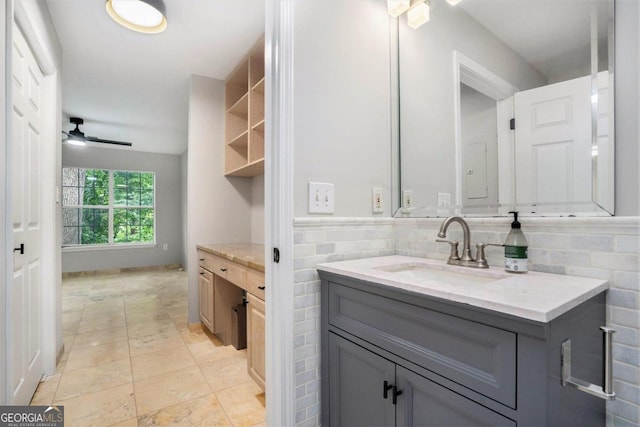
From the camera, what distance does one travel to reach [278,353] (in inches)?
44.1

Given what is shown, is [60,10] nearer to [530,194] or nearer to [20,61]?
[20,61]

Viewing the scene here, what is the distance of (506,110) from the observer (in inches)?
45.4

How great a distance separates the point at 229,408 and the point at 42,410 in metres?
0.91

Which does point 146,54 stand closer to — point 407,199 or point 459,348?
point 407,199

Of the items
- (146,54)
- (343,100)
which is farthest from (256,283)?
(146,54)

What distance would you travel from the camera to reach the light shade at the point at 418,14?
4.65 feet

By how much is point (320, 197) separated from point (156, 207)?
5.76 metres

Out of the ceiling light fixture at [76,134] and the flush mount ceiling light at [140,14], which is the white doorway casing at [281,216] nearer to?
the flush mount ceiling light at [140,14]

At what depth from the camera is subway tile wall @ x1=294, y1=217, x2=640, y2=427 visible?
816 mm

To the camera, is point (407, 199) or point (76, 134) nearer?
point (407, 199)

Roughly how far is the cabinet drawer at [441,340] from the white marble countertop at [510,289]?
0.06 meters

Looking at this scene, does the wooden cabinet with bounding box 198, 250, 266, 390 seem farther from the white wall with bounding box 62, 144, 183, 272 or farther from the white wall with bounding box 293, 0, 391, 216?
the white wall with bounding box 62, 144, 183, 272

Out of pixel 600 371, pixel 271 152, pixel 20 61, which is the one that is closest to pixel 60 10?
pixel 20 61

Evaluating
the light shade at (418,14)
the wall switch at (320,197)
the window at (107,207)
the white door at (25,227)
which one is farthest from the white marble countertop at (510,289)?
the window at (107,207)
